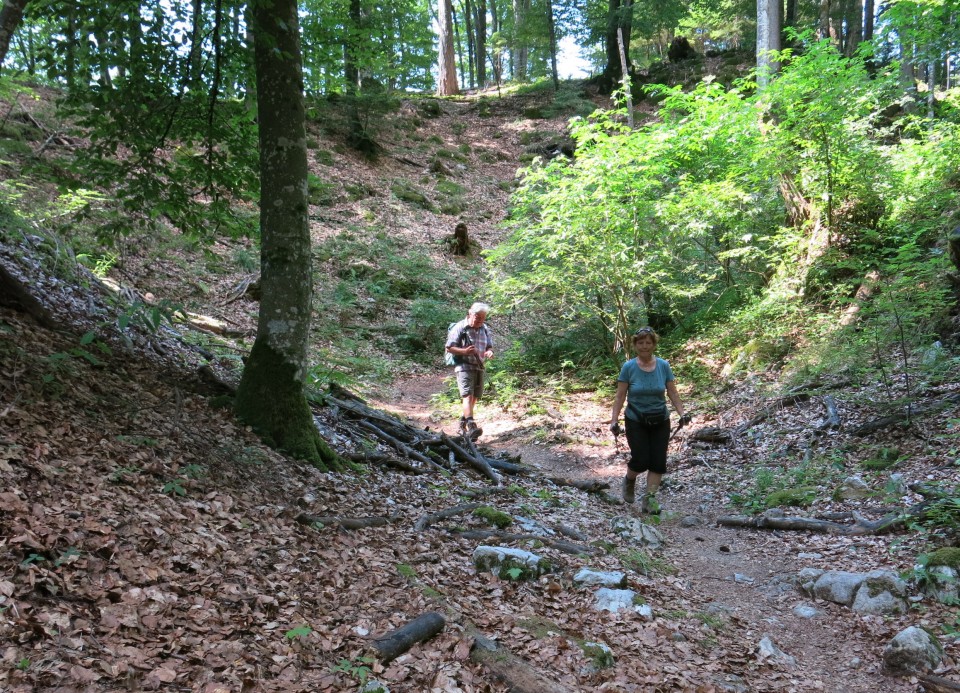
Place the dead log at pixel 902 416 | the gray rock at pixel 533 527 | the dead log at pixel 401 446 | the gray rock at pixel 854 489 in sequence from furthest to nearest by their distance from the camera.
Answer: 1. the dead log at pixel 401 446
2. the dead log at pixel 902 416
3. the gray rock at pixel 854 489
4. the gray rock at pixel 533 527

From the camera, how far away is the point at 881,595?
383 centimetres

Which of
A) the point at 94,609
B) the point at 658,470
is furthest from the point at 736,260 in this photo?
the point at 94,609

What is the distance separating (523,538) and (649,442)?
6.89 feet

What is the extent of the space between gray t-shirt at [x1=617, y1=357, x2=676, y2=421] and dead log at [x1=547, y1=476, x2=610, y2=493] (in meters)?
1.40

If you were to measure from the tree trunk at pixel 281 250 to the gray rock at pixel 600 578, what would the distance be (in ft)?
8.09

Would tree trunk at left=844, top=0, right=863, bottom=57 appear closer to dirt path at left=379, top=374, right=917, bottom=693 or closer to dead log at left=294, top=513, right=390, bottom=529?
dirt path at left=379, top=374, right=917, bottom=693

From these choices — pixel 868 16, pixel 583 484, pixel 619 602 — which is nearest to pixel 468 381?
pixel 583 484

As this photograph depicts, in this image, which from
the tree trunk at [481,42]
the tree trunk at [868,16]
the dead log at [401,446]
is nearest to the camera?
the dead log at [401,446]

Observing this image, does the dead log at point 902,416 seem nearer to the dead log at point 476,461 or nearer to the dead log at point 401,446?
the dead log at point 476,461

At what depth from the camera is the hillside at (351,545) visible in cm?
247

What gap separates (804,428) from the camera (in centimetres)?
739

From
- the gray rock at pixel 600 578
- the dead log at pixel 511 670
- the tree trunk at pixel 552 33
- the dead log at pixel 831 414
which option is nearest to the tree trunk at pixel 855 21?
the tree trunk at pixel 552 33

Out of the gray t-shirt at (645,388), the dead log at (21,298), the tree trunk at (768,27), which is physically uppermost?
the tree trunk at (768,27)

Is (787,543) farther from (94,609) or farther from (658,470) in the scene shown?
(94,609)
